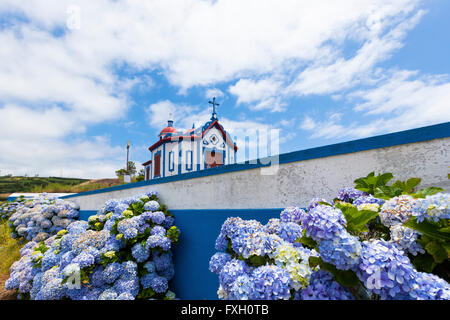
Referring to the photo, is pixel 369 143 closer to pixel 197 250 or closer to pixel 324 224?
pixel 324 224

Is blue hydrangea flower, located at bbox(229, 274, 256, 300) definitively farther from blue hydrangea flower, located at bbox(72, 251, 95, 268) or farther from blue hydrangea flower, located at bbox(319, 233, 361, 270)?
blue hydrangea flower, located at bbox(72, 251, 95, 268)

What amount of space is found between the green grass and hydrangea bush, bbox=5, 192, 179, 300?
10.3 feet

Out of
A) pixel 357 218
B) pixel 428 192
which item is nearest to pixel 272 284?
pixel 357 218

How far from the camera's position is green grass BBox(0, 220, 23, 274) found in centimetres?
686

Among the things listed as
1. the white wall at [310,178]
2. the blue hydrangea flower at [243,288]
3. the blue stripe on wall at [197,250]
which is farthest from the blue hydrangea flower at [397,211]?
the blue stripe on wall at [197,250]

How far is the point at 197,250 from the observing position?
4.03 metres

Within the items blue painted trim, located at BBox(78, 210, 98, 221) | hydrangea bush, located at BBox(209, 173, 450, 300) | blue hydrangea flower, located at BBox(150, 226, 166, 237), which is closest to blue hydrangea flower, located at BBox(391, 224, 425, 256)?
hydrangea bush, located at BBox(209, 173, 450, 300)

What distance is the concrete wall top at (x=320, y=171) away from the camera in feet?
6.89

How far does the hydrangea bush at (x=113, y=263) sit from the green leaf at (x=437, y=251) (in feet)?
11.3

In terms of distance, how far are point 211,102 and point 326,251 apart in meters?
13.1

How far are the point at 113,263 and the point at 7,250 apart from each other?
7325 mm

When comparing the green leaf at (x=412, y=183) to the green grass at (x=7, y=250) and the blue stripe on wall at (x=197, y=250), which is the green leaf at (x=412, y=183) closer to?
the blue stripe on wall at (x=197, y=250)

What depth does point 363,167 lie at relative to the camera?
2453mm
